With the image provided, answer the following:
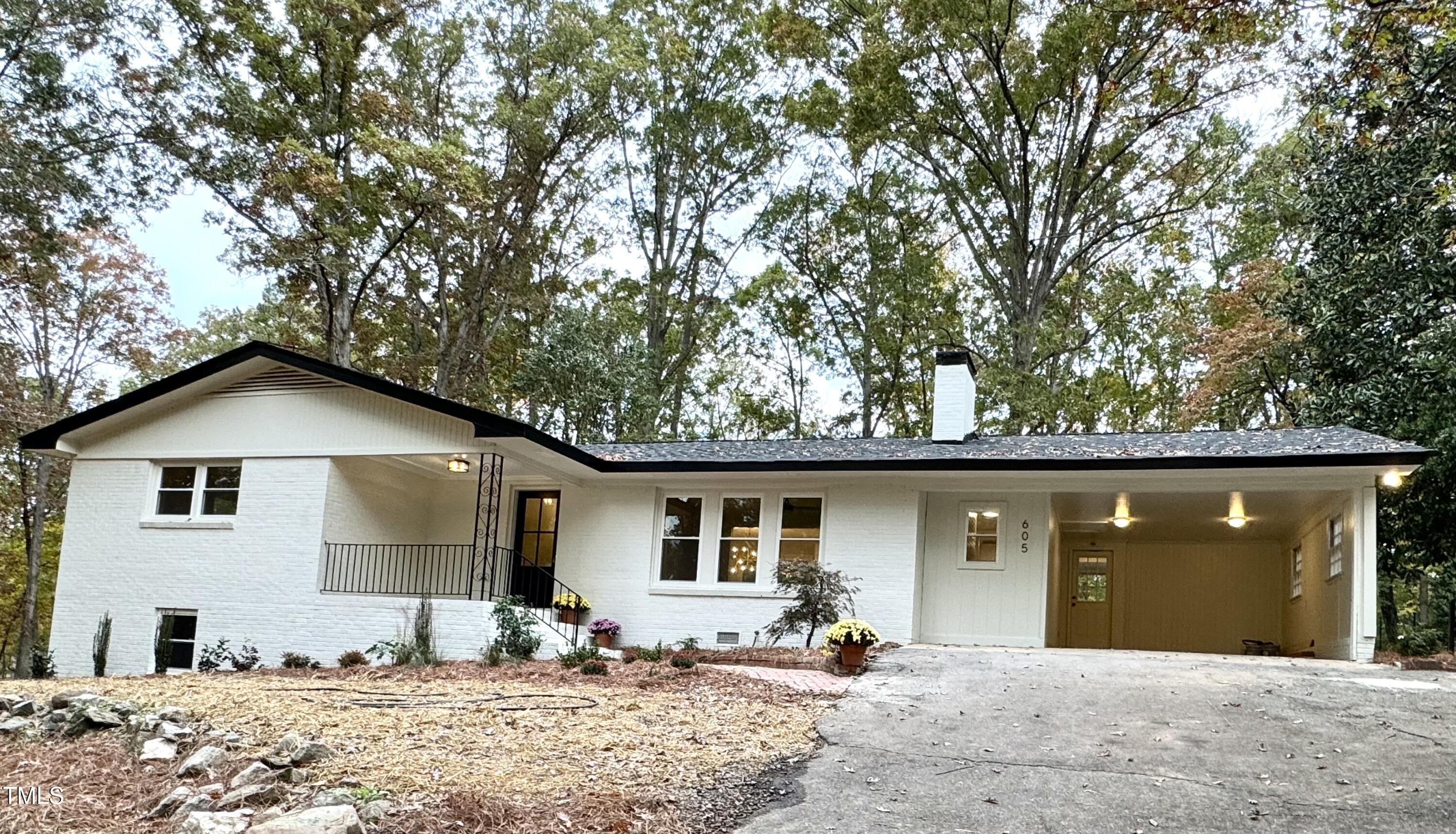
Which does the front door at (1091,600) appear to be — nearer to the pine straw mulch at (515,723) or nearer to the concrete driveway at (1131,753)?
the concrete driveway at (1131,753)

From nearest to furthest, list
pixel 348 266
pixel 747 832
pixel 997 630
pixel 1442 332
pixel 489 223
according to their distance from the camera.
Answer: pixel 747 832 < pixel 997 630 < pixel 1442 332 < pixel 348 266 < pixel 489 223

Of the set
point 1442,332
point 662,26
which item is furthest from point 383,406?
point 662,26

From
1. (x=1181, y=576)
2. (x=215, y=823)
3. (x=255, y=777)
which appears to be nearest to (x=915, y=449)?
(x=1181, y=576)

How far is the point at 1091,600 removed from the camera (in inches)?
734

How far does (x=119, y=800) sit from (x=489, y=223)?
2037cm

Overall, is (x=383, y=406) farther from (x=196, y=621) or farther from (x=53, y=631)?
(x=53, y=631)

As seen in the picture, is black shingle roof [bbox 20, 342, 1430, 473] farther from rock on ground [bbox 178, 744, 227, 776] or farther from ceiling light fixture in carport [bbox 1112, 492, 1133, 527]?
rock on ground [bbox 178, 744, 227, 776]

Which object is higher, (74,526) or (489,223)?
(489,223)

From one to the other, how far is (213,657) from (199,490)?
2.62m

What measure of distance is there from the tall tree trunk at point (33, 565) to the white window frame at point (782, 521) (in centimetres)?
1743

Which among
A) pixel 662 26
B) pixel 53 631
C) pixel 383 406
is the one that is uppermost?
pixel 662 26

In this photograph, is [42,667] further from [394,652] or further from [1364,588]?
[1364,588]

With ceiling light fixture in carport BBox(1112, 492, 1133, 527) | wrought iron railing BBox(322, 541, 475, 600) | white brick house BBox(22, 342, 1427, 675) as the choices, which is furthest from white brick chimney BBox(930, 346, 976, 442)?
wrought iron railing BBox(322, 541, 475, 600)

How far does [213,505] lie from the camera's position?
49.1 feet
